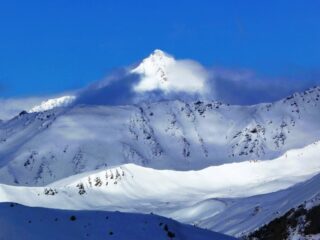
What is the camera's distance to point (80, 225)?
73.6ft

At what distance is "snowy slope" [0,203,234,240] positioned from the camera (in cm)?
2150

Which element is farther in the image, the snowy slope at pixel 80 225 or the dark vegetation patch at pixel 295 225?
the dark vegetation patch at pixel 295 225

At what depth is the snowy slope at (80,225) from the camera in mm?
21500

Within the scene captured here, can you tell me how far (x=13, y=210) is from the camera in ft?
74.2

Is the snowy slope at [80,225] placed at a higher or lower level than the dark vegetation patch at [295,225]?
lower

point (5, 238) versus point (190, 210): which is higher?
point (190, 210)

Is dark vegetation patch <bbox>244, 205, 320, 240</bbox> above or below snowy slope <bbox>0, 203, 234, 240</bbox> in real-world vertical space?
above

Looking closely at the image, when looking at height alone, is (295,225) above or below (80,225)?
above

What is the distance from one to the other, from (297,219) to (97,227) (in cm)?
2959

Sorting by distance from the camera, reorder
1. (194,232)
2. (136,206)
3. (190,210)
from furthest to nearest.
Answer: (136,206) < (190,210) < (194,232)

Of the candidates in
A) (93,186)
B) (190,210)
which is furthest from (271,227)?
(93,186)

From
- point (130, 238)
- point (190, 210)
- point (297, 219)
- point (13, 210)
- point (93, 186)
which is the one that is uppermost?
point (93, 186)

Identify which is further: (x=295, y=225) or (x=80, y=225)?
(x=295, y=225)

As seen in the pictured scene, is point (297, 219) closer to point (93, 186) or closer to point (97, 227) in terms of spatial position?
point (97, 227)
